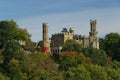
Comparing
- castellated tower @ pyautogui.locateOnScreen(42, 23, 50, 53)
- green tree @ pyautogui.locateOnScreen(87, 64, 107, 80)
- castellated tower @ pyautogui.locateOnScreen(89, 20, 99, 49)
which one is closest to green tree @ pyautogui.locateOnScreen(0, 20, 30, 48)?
castellated tower @ pyautogui.locateOnScreen(42, 23, 50, 53)

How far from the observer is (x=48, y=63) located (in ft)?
308

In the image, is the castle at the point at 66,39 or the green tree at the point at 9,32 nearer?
the green tree at the point at 9,32

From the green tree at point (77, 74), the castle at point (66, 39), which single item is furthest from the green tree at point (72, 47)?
the green tree at point (77, 74)

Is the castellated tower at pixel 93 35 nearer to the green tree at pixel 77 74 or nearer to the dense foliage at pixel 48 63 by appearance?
the dense foliage at pixel 48 63

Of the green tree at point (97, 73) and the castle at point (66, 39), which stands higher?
the castle at point (66, 39)

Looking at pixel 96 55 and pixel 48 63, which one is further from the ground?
pixel 96 55

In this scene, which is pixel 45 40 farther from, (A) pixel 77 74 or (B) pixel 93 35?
(A) pixel 77 74

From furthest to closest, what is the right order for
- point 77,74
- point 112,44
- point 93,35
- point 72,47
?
point 93,35
point 112,44
point 72,47
point 77,74

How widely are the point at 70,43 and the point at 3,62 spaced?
71.6ft

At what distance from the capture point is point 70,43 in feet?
367

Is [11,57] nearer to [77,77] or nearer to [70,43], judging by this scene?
[77,77]

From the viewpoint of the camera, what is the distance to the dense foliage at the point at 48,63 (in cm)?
8694

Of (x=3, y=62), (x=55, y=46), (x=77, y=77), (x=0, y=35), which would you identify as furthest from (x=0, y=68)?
(x=55, y=46)

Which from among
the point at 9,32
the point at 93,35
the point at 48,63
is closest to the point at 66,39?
the point at 93,35
